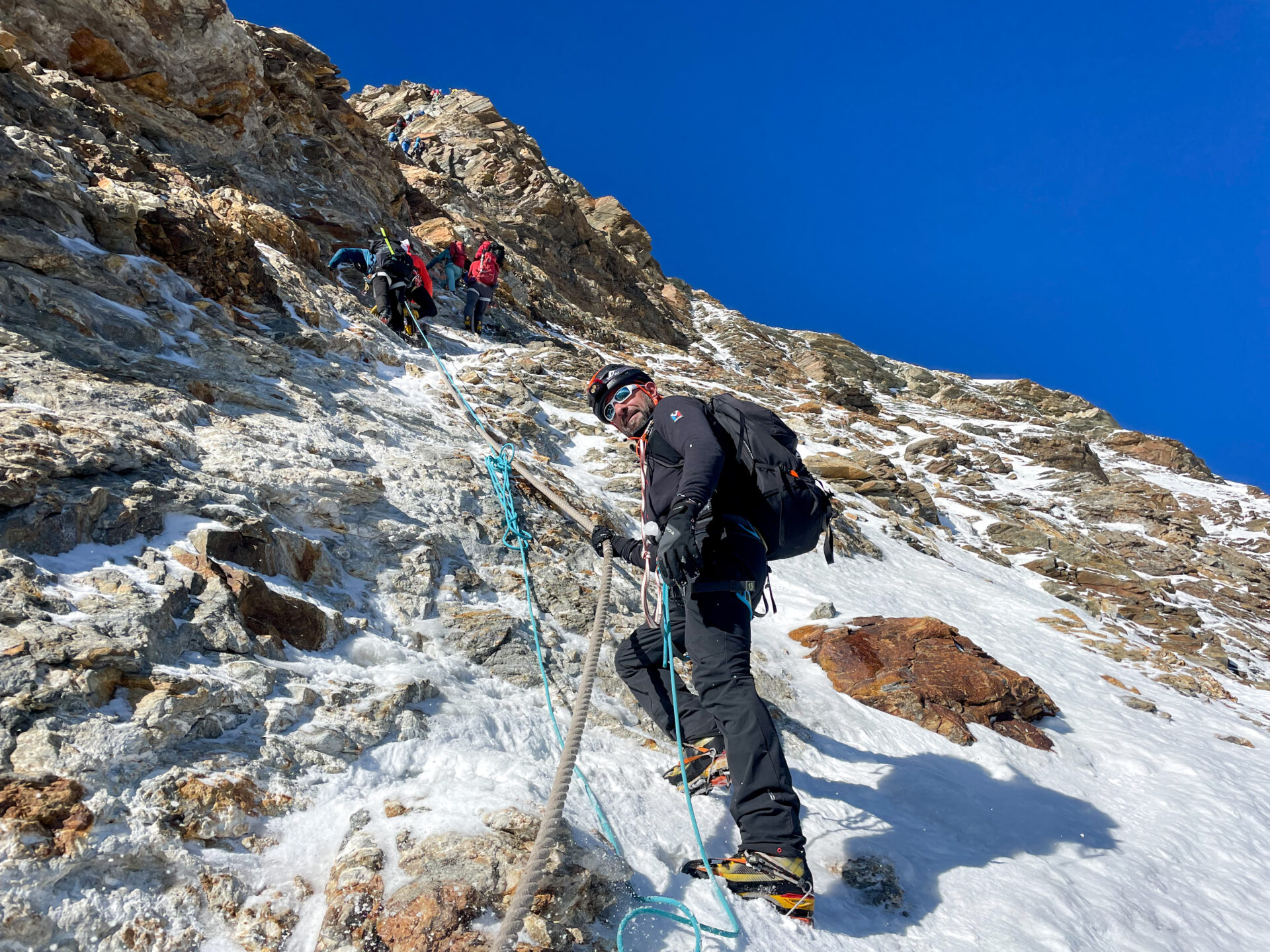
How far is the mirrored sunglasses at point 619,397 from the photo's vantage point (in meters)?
3.74

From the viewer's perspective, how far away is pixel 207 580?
3102 millimetres

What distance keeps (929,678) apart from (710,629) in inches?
152

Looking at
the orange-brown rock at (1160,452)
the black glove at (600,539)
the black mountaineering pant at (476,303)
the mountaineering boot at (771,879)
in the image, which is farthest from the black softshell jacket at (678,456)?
the orange-brown rock at (1160,452)

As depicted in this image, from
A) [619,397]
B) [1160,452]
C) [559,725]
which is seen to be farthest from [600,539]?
[1160,452]

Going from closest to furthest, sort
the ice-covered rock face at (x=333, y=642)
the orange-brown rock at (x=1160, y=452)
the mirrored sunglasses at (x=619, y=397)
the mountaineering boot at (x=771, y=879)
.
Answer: the ice-covered rock face at (x=333, y=642)
the mountaineering boot at (x=771, y=879)
the mirrored sunglasses at (x=619, y=397)
the orange-brown rock at (x=1160, y=452)

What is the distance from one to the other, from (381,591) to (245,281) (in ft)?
19.7

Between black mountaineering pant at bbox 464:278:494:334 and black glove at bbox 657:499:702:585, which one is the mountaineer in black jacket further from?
black mountaineering pant at bbox 464:278:494:334

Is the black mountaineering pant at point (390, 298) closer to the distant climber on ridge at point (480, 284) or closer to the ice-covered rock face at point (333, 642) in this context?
the ice-covered rock face at point (333, 642)

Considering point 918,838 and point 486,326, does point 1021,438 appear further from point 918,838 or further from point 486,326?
point 918,838

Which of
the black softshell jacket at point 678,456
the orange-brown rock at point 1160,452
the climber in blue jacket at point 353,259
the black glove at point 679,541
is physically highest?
the orange-brown rock at point 1160,452

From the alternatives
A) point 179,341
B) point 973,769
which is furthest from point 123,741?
point 973,769

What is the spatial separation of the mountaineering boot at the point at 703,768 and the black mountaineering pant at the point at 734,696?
54 millimetres

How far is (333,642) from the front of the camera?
11.2 ft

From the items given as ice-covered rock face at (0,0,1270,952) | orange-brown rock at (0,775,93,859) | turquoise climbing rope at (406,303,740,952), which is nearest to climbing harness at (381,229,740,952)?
turquoise climbing rope at (406,303,740,952)
